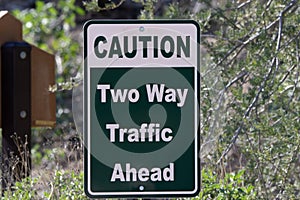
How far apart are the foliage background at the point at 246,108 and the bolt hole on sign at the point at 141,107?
1.58 meters

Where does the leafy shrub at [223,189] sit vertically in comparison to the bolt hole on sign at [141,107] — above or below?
below

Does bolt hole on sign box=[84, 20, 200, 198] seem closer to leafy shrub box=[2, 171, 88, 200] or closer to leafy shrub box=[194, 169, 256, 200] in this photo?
leafy shrub box=[194, 169, 256, 200]

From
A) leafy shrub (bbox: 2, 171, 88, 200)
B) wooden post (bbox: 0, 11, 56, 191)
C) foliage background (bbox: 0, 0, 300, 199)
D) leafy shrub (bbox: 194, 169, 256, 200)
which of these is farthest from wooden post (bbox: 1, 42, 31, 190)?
leafy shrub (bbox: 194, 169, 256, 200)

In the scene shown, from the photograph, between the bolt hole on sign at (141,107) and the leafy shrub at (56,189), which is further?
the leafy shrub at (56,189)

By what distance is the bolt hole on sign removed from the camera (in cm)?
356

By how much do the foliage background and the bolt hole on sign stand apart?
1576mm

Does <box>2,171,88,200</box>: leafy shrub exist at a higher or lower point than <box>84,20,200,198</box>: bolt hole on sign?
lower

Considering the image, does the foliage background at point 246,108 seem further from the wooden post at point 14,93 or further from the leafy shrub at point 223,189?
the wooden post at point 14,93

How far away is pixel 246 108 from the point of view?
593 cm

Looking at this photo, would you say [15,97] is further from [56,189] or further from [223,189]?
[223,189]

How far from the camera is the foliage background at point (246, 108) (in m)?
5.61

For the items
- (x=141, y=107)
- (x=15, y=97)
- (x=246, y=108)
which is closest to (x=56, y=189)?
(x=15, y=97)

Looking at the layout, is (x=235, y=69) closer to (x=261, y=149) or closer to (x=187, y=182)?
(x=261, y=149)

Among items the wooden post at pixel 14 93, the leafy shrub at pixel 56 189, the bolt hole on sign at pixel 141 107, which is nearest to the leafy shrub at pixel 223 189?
the leafy shrub at pixel 56 189
